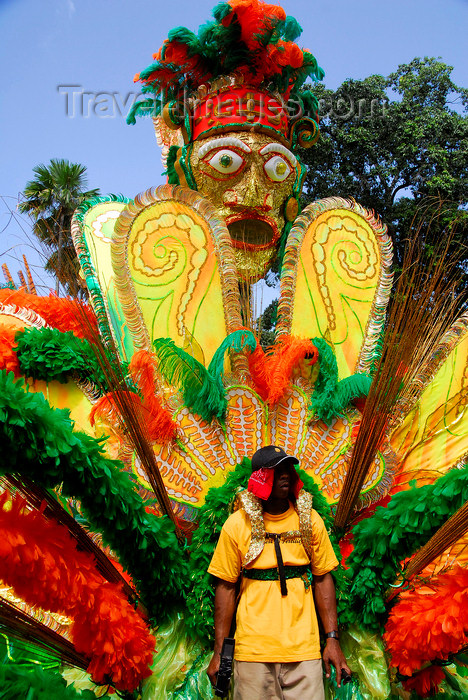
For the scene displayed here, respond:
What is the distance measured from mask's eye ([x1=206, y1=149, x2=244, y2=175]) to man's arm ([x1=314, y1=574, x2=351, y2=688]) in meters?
3.01

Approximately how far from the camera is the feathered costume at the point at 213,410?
2271 millimetres

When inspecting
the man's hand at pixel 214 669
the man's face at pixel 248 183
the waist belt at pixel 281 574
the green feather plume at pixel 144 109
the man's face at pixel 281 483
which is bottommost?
the man's hand at pixel 214 669

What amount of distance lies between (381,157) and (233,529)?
10399 millimetres

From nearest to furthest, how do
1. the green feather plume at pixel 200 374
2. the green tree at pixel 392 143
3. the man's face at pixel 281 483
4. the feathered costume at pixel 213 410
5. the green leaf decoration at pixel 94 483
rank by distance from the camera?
the green leaf decoration at pixel 94 483, the feathered costume at pixel 213 410, the man's face at pixel 281 483, the green feather plume at pixel 200 374, the green tree at pixel 392 143

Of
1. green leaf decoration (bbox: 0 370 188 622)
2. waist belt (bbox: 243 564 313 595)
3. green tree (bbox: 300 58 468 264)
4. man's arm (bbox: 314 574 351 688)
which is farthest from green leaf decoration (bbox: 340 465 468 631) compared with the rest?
green tree (bbox: 300 58 468 264)

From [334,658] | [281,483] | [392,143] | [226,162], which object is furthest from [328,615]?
[392,143]

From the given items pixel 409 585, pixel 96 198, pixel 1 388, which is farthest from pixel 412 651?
pixel 96 198

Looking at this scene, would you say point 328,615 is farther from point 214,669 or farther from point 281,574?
point 214,669

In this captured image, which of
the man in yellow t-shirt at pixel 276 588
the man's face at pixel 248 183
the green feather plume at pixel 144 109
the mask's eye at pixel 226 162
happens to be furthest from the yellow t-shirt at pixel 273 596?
the green feather plume at pixel 144 109

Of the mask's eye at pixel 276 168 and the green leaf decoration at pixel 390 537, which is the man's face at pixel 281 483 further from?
the mask's eye at pixel 276 168

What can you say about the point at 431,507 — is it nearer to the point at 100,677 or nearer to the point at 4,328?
the point at 100,677

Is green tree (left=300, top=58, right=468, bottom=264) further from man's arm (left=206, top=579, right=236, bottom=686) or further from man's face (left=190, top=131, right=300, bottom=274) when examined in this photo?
man's arm (left=206, top=579, right=236, bottom=686)

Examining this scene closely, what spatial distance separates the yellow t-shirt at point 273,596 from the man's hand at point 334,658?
0.19ft

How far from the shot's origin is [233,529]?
2.51 metres
